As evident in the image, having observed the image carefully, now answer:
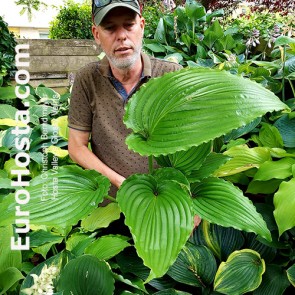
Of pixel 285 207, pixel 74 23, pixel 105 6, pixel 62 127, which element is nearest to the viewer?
pixel 285 207

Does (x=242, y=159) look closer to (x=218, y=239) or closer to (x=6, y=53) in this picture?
(x=218, y=239)

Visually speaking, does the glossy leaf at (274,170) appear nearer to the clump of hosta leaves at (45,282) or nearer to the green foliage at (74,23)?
the clump of hosta leaves at (45,282)

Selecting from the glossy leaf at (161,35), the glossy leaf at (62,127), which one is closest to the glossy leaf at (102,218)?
the glossy leaf at (62,127)

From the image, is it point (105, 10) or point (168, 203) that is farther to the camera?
point (105, 10)

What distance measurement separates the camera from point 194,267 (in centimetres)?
106

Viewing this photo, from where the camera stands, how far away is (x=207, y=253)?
1.09 metres

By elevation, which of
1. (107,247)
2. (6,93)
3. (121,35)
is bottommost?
(6,93)

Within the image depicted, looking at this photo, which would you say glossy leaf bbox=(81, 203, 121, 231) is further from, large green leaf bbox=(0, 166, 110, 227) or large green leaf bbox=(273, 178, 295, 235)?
large green leaf bbox=(273, 178, 295, 235)

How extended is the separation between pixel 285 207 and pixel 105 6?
0.93 m

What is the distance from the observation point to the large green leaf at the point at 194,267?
1.04 metres

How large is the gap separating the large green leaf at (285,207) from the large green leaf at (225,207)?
0.22m

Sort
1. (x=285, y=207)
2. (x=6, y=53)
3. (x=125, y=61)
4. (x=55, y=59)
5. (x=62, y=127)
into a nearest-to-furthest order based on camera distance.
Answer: (x=285, y=207)
(x=125, y=61)
(x=62, y=127)
(x=6, y=53)
(x=55, y=59)

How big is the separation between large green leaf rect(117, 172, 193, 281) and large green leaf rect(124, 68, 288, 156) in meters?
0.10

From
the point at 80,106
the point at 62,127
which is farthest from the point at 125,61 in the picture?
the point at 62,127
